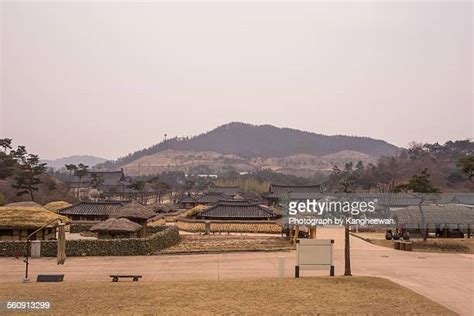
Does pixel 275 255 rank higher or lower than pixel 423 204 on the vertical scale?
lower

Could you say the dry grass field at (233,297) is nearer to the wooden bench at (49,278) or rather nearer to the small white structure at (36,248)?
the wooden bench at (49,278)

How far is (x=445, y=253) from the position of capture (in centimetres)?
3528

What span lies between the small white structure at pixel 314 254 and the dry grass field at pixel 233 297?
1.13 metres

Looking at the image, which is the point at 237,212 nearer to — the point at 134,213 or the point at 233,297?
the point at 134,213

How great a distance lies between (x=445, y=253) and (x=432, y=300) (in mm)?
18724

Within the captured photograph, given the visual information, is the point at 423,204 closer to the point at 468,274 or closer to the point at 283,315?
the point at 468,274

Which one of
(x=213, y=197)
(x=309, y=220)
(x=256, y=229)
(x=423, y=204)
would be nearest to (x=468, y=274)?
(x=309, y=220)

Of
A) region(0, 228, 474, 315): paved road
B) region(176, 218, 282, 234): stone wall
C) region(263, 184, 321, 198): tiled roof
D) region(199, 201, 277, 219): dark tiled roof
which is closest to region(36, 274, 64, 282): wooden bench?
region(0, 228, 474, 315): paved road

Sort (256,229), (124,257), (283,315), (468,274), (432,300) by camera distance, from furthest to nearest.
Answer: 1. (256,229)
2. (124,257)
3. (468,274)
4. (432,300)
5. (283,315)

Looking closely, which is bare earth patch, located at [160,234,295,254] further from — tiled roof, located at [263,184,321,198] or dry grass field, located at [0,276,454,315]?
tiled roof, located at [263,184,321,198]

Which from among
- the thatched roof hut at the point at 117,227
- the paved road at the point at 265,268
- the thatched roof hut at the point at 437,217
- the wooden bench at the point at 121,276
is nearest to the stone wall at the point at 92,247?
the paved road at the point at 265,268

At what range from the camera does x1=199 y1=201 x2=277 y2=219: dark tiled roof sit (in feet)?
169

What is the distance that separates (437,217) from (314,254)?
1016 inches

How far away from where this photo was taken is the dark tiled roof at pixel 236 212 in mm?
51375
